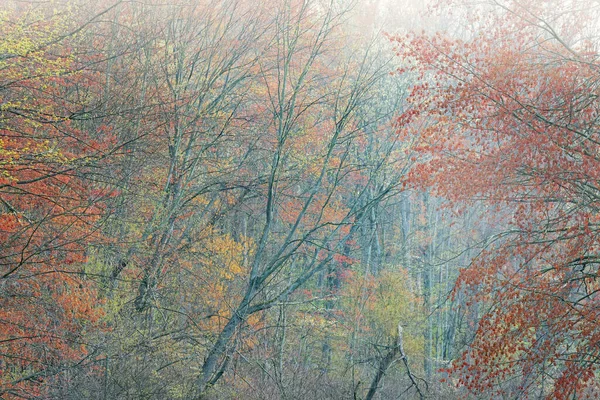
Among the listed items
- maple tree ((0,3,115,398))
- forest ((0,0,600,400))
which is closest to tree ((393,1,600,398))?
forest ((0,0,600,400))

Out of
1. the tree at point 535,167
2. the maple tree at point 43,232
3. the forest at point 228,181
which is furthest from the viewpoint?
the maple tree at point 43,232

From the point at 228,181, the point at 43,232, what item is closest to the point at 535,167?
the point at 228,181

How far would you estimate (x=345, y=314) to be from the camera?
76.3 ft

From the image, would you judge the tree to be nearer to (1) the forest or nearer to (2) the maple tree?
(1) the forest

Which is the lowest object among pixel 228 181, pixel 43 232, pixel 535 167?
pixel 43 232

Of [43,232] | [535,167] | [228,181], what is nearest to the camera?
[535,167]

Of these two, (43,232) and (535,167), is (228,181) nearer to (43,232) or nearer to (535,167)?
(43,232)

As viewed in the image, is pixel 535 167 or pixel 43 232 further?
pixel 43 232

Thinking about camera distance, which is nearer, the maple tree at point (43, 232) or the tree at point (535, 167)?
the tree at point (535, 167)

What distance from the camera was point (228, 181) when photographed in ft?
Answer: 43.5

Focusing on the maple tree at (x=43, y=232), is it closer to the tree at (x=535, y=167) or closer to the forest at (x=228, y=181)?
the forest at (x=228, y=181)

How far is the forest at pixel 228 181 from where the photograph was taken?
7.72 metres

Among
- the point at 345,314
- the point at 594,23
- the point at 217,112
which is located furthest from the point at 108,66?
the point at 345,314

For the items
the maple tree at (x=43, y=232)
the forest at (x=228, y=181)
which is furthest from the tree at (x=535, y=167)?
the maple tree at (x=43, y=232)
